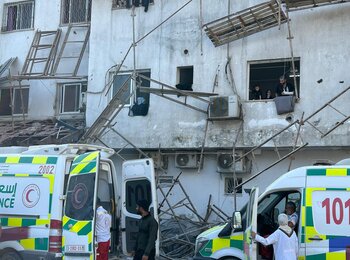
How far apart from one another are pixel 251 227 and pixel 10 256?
15.1 ft

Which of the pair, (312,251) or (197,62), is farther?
(197,62)

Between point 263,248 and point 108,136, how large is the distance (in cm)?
A: 754

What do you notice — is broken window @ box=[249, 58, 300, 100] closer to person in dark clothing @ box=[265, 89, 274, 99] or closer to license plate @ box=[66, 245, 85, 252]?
person in dark clothing @ box=[265, 89, 274, 99]

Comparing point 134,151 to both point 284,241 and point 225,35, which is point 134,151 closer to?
point 225,35

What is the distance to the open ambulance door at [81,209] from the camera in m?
9.65

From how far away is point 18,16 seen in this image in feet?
63.5

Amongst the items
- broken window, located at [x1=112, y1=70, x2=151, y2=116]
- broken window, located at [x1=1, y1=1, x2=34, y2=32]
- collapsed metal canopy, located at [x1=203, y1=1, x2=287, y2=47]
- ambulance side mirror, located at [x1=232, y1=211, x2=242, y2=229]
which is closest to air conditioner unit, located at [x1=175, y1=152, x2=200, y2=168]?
broken window, located at [x1=112, y1=70, x2=151, y2=116]

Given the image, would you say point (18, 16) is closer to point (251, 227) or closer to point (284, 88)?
point (284, 88)

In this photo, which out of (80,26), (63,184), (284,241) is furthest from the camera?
(80,26)

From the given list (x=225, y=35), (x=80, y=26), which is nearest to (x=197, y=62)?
(x=225, y=35)

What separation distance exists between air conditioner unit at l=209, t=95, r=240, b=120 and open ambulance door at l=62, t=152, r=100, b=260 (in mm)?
5116

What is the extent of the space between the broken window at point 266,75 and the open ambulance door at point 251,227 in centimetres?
635

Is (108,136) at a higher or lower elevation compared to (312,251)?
higher

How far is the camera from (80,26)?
59.4ft
